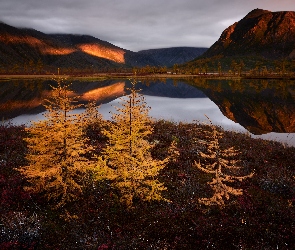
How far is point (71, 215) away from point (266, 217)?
26.8ft

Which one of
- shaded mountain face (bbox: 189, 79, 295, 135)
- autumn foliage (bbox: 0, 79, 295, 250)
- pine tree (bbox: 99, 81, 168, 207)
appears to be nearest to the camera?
autumn foliage (bbox: 0, 79, 295, 250)

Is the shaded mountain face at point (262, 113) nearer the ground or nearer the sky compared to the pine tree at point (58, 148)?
nearer the ground

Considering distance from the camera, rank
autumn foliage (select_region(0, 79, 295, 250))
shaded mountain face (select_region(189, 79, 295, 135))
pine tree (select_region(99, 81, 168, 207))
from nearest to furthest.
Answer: autumn foliage (select_region(0, 79, 295, 250)), pine tree (select_region(99, 81, 168, 207)), shaded mountain face (select_region(189, 79, 295, 135))

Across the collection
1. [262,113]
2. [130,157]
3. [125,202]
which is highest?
[130,157]

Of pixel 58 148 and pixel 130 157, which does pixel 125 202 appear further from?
pixel 58 148

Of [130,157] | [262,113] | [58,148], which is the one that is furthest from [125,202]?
[262,113]

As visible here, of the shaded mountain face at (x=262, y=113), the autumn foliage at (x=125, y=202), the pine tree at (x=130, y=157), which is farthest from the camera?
the shaded mountain face at (x=262, y=113)

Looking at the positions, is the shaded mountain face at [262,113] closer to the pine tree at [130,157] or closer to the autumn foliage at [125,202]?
the autumn foliage at [125,202]

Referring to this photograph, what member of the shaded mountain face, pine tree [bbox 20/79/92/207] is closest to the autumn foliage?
pine tree [bbox 20/79/92/207]

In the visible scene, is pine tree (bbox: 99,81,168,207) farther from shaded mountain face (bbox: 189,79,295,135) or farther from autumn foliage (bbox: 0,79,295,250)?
shaded mountain face (bbox: 189,79,295,135)

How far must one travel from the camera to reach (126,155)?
11.1 metres

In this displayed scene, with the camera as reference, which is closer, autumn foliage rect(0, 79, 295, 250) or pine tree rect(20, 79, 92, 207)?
autumn foliage rect(0, 79, 295, 250)

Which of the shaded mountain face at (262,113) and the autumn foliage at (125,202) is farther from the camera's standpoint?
the shaded mountain face at (262,113)

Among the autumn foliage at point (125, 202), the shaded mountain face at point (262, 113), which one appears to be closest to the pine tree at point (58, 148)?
the autumn foliage at point (125, 202)
